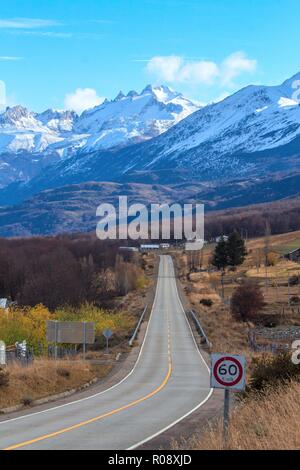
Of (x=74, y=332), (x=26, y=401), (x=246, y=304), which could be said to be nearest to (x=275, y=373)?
(x=26, y=401)

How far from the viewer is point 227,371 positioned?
13.8 metres

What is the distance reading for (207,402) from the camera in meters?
26.5

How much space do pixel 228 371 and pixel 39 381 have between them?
1574 cm

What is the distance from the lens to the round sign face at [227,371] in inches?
540

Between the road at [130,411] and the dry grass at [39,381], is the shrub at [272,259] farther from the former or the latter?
the dry grass at [39,381]

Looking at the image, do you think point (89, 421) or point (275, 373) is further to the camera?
point (89, 421)

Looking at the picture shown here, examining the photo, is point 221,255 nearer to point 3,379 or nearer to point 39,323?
point 39,323

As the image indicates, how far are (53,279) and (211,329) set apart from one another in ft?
123

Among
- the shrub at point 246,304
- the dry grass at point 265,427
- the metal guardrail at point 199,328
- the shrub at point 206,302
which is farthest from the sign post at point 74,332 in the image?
the shrub at point 206,302

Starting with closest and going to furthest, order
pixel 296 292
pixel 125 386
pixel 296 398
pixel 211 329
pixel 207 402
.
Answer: pixel 296 398 → pixel 207 402 → pixel 125 386 → pixel 211 329 → pixel 296 292
